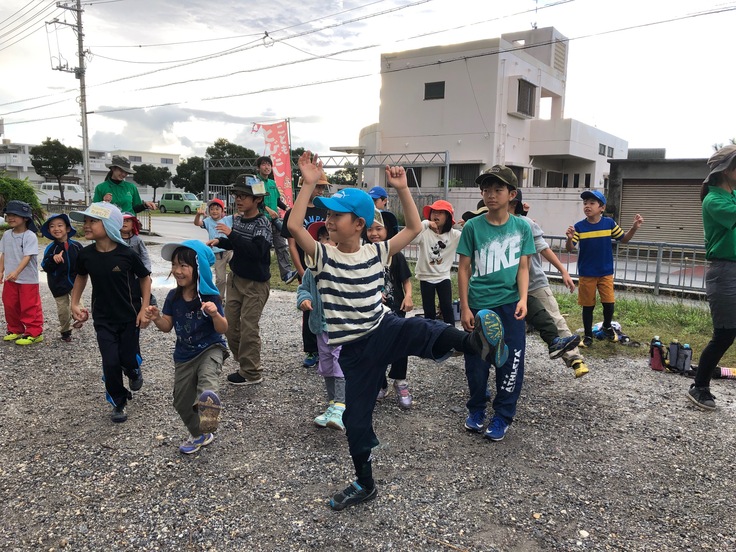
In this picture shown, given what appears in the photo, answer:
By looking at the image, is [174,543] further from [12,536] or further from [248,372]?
[248,372]

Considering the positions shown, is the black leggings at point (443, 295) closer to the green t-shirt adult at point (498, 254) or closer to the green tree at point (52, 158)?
the green t-shirt adult at point (498, 254)

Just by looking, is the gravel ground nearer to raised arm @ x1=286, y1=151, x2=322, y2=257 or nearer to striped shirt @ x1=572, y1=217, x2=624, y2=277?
raised arm @ x1=286, y1=151, x2=322, y2=257

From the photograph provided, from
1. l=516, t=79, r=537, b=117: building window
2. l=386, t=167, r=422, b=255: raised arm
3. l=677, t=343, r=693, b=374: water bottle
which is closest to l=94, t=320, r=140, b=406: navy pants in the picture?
l=386, t=167, r=422, b=255: raised arm

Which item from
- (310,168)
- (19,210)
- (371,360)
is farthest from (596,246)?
(19,210)

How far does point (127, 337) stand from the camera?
4133 millimetres

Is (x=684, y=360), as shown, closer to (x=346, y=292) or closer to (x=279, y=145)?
(x=346, y=292)

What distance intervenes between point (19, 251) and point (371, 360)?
538 centimetres

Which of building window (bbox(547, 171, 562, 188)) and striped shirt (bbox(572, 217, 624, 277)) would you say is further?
building window (bbox(547, 171, 562, 188))

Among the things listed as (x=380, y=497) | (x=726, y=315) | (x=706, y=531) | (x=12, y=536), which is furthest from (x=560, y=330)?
(x=12, y=536)

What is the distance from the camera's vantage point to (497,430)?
12.4 feet

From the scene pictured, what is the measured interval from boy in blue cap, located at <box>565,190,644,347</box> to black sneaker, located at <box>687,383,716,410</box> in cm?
183

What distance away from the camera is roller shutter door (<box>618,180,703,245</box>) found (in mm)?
18078

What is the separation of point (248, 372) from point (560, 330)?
9.69 feet

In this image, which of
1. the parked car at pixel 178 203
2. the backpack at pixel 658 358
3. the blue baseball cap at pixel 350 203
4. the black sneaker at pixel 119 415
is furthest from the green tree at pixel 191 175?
the blue baseball cap at pixel 350 203
